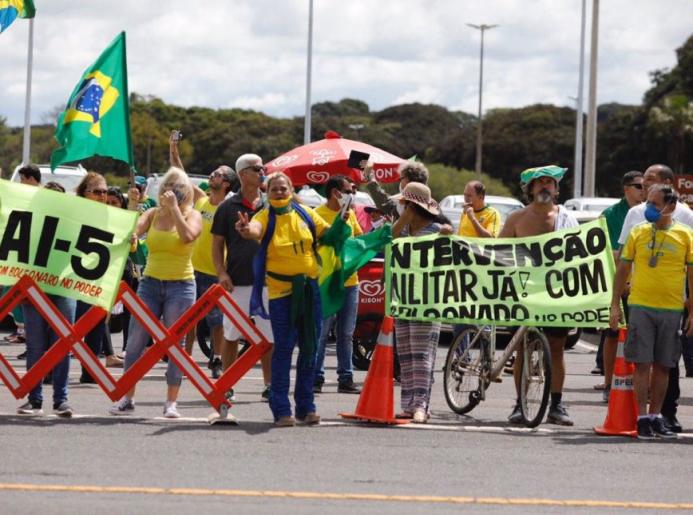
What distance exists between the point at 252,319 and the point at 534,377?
248cm

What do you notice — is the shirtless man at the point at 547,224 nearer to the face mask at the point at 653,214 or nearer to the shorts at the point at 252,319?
the face mask at the point at 653,214

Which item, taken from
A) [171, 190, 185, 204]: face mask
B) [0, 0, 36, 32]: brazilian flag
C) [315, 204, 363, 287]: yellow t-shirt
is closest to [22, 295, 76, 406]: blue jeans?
[171, 190, 185, 204]: face mask

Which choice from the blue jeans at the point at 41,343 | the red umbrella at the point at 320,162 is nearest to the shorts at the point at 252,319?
the blue jeans at the point at 41,343

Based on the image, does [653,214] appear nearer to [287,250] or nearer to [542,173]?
[542,173]

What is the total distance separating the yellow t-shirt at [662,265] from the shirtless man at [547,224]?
2.78ft

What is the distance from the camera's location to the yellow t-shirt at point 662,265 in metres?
11.4

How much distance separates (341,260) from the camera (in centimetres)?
1213

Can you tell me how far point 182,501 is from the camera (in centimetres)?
827

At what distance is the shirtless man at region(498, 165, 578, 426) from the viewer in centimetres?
1202

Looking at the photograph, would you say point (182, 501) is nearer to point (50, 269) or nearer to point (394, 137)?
point (50, 269)

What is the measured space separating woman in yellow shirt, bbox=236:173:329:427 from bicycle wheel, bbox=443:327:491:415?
1.58m

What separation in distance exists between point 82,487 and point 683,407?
6.86 m

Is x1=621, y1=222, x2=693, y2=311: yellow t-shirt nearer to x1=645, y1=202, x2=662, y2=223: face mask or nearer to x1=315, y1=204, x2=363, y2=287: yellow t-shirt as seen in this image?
x1=645, y1=202, x2=662, y2=223: face mask

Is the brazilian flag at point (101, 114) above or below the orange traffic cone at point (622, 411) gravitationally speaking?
above
